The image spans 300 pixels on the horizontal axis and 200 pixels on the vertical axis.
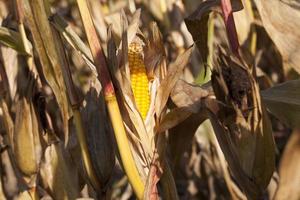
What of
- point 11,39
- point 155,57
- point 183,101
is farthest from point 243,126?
point 11,39

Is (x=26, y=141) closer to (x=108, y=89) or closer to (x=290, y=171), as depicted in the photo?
(x=108, y=89)

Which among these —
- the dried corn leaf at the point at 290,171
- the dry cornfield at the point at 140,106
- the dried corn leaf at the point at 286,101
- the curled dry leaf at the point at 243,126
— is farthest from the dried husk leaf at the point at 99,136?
the dried corn leaf at the point at 290,171

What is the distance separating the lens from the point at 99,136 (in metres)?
1.17

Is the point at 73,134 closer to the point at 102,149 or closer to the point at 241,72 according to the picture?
the point at 102,149

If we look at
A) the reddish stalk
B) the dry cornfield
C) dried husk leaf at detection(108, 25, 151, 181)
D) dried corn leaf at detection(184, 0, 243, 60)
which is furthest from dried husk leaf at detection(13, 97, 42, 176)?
the reddish stalk

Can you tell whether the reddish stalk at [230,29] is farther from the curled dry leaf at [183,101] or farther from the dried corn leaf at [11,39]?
the dried corn leaf at [11,39]

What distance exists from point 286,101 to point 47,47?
1.66ft

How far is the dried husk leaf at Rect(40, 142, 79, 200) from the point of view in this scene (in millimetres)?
1308

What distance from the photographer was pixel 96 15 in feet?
6.90

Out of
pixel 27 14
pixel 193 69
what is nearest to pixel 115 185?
pixel 193 69

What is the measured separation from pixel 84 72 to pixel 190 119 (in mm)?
1569

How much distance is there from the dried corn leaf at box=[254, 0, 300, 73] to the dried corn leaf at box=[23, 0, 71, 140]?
0.43 meters

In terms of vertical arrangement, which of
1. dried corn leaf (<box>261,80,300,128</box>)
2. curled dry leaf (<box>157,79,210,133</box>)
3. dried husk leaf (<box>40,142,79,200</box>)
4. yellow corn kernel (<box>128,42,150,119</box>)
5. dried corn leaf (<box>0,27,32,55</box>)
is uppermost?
dried corn leaf (<box>0,27,32,55</box>)

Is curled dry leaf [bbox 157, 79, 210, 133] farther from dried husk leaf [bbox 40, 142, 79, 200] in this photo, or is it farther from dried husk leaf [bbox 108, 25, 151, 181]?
dried husk leaf [bbox 40, 142, 79, 200]
